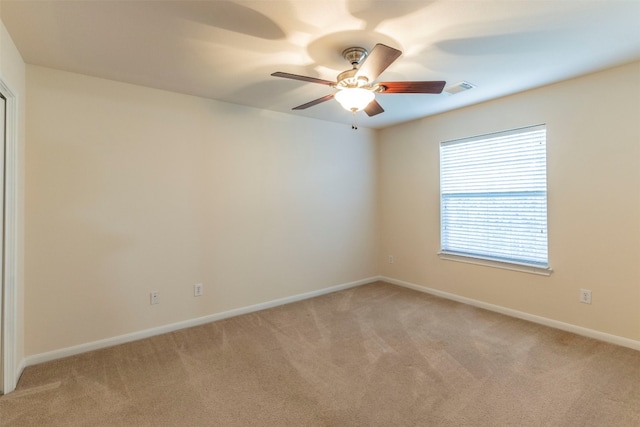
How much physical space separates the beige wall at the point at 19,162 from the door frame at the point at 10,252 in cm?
4

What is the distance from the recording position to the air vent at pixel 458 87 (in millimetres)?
2955

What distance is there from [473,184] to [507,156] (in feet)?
1.58

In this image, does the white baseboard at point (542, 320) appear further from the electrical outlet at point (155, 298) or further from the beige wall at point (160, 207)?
the electrical outlet at point (155, 298)

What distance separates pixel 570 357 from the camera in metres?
2.47

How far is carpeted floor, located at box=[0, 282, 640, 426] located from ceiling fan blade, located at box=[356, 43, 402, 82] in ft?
6.86

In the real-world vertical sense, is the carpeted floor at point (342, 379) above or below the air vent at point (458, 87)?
below

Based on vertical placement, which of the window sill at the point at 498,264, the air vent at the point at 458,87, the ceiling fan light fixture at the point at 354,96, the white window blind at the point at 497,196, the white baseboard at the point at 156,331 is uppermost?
the air vent at the point at 458,87

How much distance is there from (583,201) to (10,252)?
4645 mm

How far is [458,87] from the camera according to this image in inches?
119

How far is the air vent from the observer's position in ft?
9.70

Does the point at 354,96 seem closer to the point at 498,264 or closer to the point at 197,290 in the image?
the point at 197,290

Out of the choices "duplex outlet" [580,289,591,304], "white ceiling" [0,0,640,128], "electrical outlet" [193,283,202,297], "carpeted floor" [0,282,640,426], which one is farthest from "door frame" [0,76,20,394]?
"duplex outlet" [580,289,591,304]

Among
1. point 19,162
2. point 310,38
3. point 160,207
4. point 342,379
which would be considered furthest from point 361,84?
point 19,162

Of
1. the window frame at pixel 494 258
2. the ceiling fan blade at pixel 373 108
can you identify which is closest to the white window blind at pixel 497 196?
the window frame at pixel 494 258
